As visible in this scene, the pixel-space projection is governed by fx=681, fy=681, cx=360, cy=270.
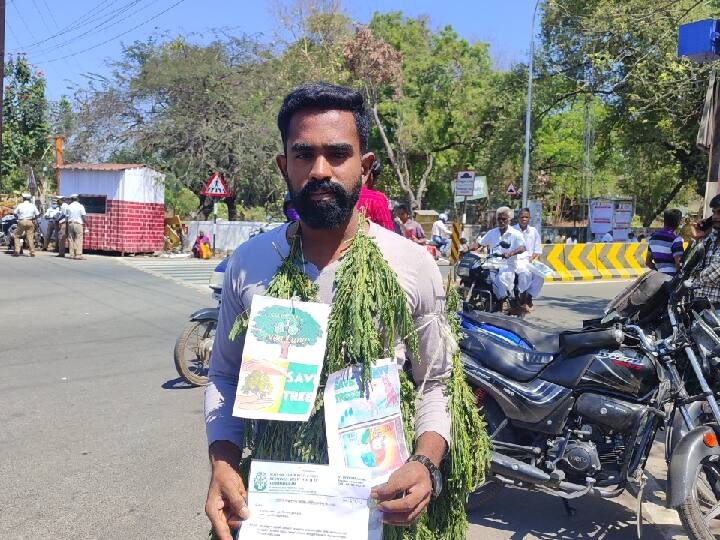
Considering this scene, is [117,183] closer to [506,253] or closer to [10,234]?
[10,234]

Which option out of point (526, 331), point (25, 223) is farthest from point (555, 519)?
point (25, 223)

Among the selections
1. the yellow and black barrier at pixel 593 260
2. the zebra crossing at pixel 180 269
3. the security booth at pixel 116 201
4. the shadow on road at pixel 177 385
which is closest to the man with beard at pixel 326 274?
the shadow on road at pixel 177 385

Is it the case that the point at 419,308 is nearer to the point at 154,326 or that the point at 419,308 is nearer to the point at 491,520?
the point at 491,520

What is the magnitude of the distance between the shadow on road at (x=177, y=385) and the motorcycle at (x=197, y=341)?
0.06 metres

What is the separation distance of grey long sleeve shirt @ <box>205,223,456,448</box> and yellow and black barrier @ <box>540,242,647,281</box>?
1578 centimetres

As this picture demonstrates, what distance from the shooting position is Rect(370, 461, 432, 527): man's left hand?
1.55m

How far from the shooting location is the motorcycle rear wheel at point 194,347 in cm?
643

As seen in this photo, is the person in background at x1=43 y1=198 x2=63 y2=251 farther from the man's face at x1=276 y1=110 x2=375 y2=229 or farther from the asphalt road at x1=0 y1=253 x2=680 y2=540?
the man's face at x1=276 y1=110 x2=375 y2=229

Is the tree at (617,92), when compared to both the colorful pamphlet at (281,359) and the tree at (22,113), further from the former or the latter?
the tree at (22,113)

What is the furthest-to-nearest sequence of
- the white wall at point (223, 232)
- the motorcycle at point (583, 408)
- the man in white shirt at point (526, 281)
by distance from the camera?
1. the white wall at point (223, 232)
2. the man in white shirt at point (526, 281)
3. the motorcycle at point (583, 408)

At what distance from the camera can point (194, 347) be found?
6.49 metres

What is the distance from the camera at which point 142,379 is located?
6.80 m

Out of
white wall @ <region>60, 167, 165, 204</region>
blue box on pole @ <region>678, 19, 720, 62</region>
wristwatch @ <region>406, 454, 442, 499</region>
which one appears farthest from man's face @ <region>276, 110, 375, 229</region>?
white wall @ <region>60, 167, 165, 204</region>

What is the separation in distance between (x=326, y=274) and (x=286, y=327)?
184mm
